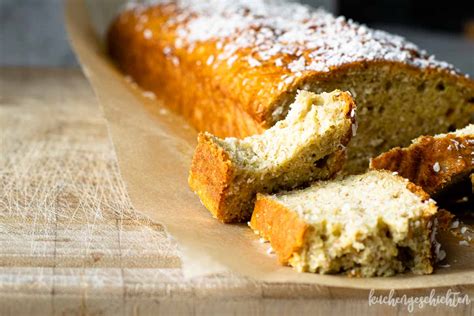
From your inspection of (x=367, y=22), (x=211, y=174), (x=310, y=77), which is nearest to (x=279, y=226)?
(x=211, y=174)

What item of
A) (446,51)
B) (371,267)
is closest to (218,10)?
(371,267)

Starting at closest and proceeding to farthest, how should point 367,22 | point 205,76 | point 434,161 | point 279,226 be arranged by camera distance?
point 279,226, point 434,161, point 205,76, point 367,22

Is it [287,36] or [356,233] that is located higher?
[287,36]

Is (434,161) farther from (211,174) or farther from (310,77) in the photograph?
(211,174)

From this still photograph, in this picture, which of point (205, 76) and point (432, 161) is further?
point (205, 76)

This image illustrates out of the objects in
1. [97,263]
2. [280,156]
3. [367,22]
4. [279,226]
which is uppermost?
[367,22]
